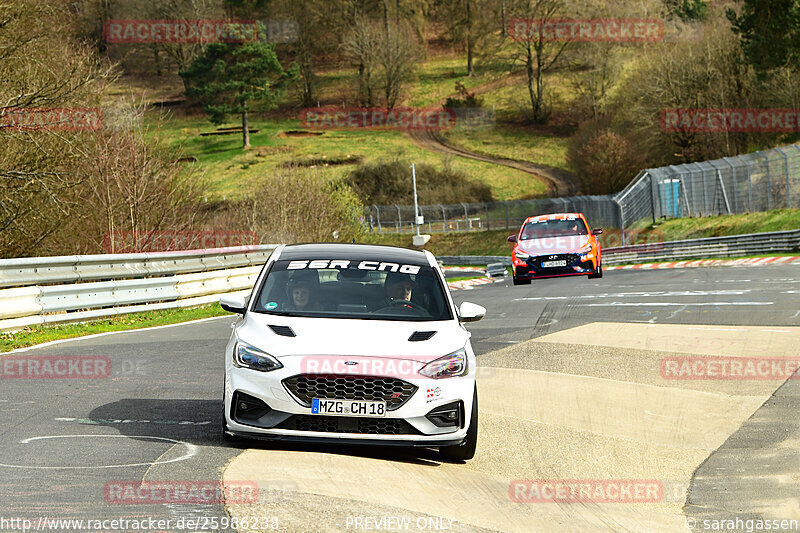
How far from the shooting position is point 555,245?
23.5 meters

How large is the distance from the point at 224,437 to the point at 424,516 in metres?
2.13

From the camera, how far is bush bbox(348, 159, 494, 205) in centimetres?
8800

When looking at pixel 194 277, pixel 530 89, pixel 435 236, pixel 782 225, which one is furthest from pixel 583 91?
pixel 194 277

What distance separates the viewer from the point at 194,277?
20734 mm

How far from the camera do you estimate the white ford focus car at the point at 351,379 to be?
6750 mm

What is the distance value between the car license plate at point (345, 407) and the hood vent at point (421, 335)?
2.07 ft

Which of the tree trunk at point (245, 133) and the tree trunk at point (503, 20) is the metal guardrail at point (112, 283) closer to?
the tree trunk at point (245, 133)

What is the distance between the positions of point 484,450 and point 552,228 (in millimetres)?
16656

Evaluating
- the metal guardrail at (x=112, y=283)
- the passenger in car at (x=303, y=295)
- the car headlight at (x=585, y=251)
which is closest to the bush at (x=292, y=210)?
the metal guardrail at (x=112, y=283)

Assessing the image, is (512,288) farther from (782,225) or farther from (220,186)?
(220,186)

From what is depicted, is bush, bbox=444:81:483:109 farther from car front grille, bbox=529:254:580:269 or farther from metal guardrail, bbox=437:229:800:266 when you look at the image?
car front grille, bbox=529:254:580:269

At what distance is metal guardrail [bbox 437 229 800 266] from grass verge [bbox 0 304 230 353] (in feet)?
72.4

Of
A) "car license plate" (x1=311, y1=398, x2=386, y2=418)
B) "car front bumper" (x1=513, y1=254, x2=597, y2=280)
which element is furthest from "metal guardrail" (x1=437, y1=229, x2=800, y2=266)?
"car license plate" (x1=311, y1=398, x2=386, y2=418)

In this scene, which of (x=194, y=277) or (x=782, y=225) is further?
(x=782, y=225)
